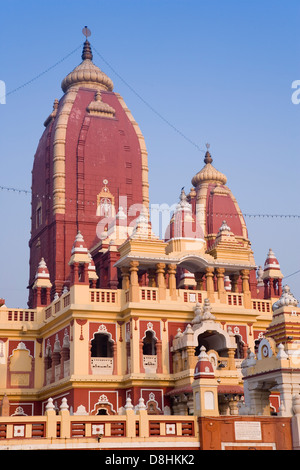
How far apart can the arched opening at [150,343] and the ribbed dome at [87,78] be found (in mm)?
17750

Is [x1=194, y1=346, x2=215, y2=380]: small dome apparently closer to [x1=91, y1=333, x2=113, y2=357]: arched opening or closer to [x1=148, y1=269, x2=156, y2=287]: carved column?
[x1=148, y1=269, x2=156, y2=287]: carved column

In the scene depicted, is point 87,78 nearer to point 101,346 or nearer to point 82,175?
point 82,175

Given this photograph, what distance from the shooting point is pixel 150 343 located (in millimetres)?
32812

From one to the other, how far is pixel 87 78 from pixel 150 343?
716 inches

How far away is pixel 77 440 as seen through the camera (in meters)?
20.9

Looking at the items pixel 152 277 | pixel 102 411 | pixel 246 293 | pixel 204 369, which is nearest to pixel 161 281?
pixel 152 277

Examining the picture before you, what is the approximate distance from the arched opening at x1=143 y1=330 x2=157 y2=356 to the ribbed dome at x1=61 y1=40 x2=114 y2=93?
17.8m

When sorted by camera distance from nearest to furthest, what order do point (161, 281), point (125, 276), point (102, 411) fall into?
point (102, 411), point (161, 281), point (125, 276)

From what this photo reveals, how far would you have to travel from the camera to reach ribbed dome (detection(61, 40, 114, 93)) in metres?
44.8

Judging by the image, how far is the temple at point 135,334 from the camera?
71.6 feet
